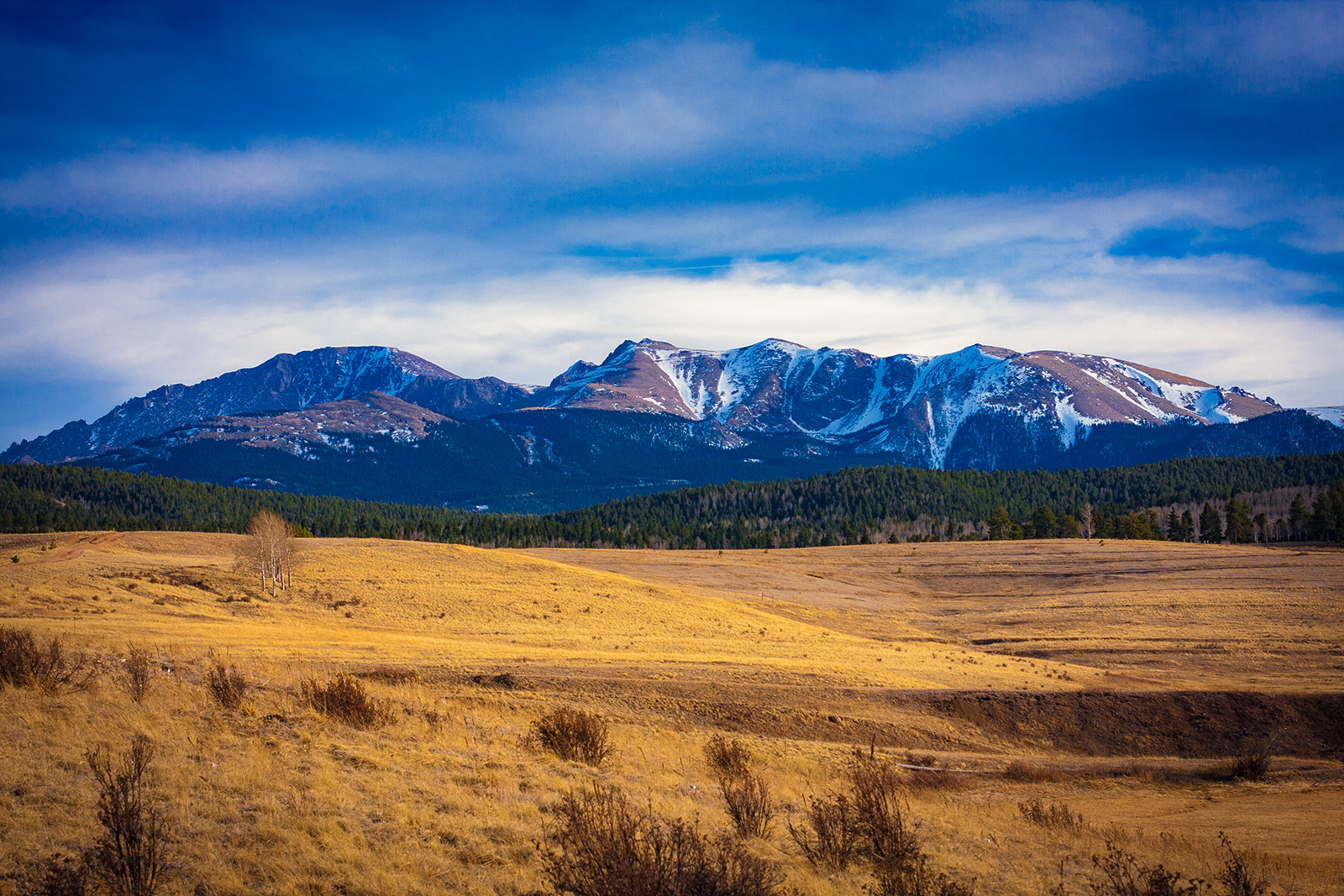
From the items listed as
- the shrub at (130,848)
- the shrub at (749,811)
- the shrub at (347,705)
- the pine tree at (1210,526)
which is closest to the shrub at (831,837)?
the shrub at (749,811)

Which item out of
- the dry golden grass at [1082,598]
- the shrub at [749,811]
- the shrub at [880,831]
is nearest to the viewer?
the shrub at [880,831]

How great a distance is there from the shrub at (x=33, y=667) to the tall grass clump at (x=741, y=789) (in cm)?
1385

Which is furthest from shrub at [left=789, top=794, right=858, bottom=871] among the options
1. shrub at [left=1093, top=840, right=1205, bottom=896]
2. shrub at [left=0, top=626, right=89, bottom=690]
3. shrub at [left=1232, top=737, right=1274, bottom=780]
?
shrub at [left=1232, top=737, right=1274, bottom=780]

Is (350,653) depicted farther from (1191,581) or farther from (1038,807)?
(1191,581)

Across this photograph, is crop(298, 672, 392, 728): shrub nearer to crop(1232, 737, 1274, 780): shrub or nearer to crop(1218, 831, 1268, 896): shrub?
crop(1218, 831, 1268, 896): shrub

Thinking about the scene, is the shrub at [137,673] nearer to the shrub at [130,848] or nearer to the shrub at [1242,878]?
the shrub at [130,848]

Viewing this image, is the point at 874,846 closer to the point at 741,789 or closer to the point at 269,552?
the point at 741,789

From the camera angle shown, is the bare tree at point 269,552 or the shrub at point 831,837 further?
the bare tree at point 269,552

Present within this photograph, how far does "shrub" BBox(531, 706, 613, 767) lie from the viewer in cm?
1608

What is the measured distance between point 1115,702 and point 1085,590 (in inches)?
1816

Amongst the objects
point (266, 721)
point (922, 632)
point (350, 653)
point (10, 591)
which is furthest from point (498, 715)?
point (922, 632)

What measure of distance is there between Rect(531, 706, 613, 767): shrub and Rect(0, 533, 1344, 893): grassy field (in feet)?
1.64

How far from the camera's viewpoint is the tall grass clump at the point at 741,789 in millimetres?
11898

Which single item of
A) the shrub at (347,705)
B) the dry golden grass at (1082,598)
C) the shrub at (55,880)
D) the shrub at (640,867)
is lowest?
the dry golden grass at (1082,598)
